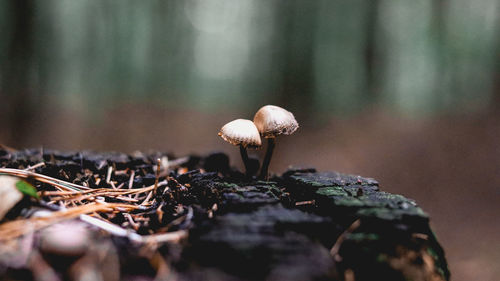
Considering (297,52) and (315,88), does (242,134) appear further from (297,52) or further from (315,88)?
(297,52)

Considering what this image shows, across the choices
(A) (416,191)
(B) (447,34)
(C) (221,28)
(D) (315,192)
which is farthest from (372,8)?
(D) (315,192)

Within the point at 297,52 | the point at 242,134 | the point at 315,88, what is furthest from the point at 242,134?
the point at 297,52

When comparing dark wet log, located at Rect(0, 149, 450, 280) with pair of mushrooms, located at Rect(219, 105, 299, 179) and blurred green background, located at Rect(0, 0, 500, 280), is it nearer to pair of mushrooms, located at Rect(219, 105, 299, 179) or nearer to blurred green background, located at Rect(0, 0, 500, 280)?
pair of mushrooms, located at Rect(219, 105, 299, 179)

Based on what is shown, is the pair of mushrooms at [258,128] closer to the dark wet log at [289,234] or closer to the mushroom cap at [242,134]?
the mushroom cap at [242,134]

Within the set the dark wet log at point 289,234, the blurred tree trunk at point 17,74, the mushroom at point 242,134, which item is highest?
the blurred tree trunk at point 17,74

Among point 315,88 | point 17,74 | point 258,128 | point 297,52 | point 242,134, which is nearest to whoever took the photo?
point 242,134

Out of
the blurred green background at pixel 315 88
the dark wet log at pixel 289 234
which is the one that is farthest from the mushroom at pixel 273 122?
the blurred green background at pixel 315 88
